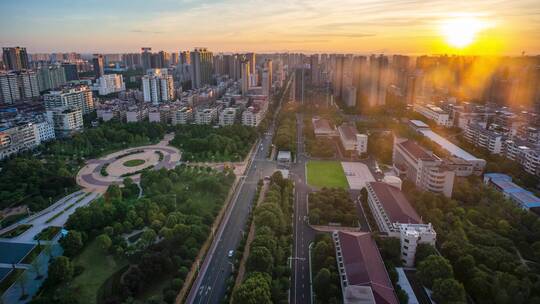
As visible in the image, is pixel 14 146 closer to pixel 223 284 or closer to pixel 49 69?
pixel 223 284

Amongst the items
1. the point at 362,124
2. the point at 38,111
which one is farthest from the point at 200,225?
the point at 38,111

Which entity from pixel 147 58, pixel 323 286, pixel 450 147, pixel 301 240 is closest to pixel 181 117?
pixel 301 240

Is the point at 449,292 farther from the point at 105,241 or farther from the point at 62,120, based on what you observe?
the point at 62,120

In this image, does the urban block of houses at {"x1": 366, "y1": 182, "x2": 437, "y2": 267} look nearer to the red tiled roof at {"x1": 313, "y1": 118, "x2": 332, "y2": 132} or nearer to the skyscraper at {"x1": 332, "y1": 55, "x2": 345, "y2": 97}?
the red tiled roof at {"x1": 313, "y1": 118, "x2": 332, "y2": 132}

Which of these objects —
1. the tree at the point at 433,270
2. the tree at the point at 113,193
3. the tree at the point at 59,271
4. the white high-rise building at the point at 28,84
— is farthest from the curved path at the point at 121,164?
the white high-rise building at the point at 28,84

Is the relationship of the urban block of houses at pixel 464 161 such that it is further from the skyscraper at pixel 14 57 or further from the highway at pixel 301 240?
the skyscraper at pixel 14 57
